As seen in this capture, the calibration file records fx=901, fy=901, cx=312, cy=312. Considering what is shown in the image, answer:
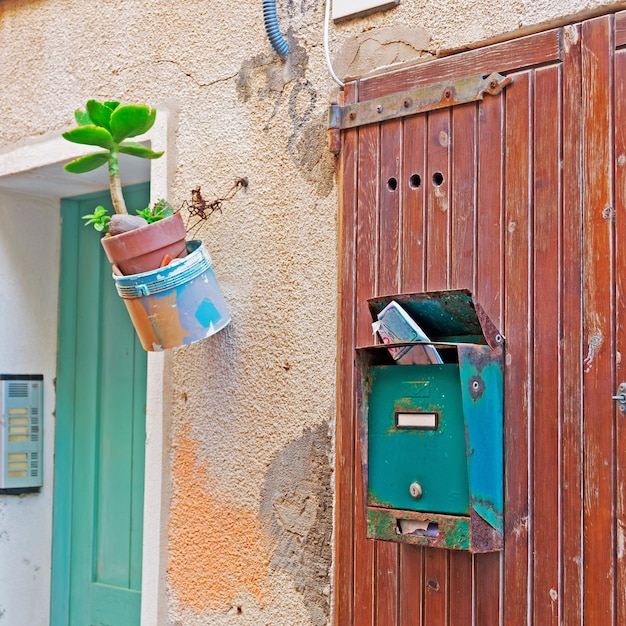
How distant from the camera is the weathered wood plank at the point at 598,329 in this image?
2.11 m

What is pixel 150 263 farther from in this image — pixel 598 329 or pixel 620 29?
pixel 620 29

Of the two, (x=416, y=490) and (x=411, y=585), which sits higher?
(x=416, y=490)

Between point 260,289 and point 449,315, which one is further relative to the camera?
point 260,289

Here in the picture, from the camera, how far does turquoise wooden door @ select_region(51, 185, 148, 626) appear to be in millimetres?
3574

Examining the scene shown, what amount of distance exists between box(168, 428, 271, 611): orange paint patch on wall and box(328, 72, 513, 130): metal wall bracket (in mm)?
1199

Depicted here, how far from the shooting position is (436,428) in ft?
7.26

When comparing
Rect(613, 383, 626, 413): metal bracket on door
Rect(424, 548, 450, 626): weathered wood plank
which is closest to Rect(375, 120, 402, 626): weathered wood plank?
Rect(424, 548, 450, 626): weathered wood plank

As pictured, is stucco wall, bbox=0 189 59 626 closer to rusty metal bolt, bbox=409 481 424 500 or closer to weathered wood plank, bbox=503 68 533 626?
rusty metal bolt, bbox=409 481 424 500

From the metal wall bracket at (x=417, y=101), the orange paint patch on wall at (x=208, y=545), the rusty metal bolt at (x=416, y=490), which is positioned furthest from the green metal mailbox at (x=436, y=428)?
the orange paint patch on wall at (x=208, y=545)

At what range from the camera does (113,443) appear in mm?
3674

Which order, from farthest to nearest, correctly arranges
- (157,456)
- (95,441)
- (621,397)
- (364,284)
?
(95,441), (157,456), (364,284), (621,397)

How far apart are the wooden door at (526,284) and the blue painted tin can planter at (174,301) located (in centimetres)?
48

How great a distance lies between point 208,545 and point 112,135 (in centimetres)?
135

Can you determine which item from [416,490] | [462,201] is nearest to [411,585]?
[416,490]
